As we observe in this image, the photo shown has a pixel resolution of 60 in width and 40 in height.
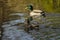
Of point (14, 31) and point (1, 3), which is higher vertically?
point (1, 3)

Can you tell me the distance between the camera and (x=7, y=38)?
11.7 feet

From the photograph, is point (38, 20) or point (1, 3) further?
point (1, 3)

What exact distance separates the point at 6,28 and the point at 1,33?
0.38 metres

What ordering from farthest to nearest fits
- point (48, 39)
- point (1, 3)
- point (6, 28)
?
point (1, 3)
point (6, 28)
point (48, 39)

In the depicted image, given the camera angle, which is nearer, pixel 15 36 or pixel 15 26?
pixel 15 36

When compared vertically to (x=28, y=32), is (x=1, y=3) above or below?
above

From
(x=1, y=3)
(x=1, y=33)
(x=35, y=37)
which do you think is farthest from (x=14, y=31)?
(x=1, y=3)

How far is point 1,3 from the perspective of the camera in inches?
275

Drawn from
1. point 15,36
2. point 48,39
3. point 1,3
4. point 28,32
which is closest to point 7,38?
point 15,36

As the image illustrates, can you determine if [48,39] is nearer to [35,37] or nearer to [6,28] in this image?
[35,37]

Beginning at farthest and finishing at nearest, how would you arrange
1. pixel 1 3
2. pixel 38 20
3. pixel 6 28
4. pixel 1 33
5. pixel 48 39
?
pixel 1 3 < pixel 38 20 < pixel 6 28 < pixel 1 33 < pixel 48 39

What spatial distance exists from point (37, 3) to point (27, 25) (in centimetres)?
338

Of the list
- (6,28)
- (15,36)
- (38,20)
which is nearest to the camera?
(15,36)

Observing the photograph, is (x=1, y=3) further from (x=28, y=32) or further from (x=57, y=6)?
(x=28, y=32)
